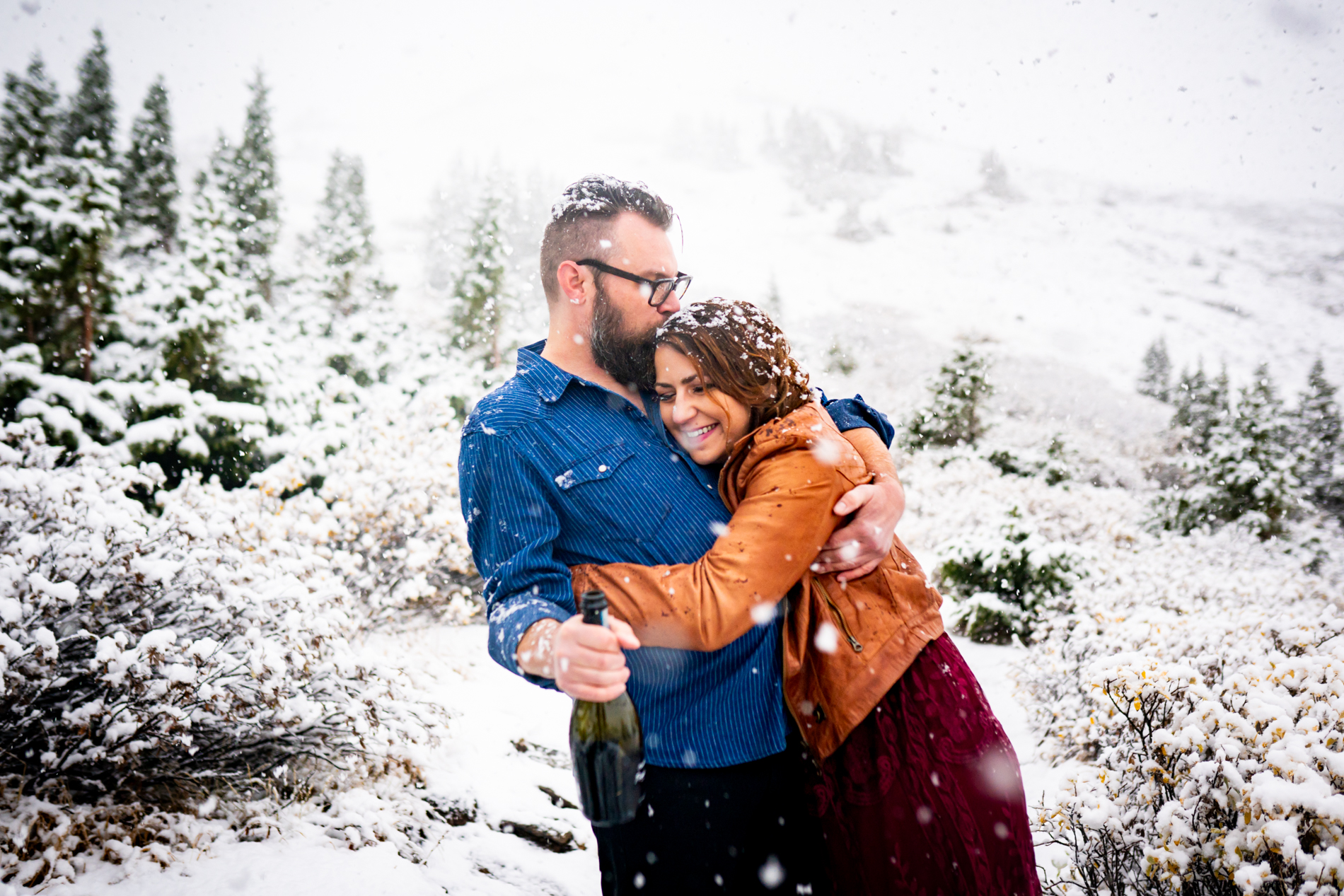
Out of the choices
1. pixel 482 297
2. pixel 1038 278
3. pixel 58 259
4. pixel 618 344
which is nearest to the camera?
pixel 618 344

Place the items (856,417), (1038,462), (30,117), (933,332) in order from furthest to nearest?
(933,332)
(30,117)
(1038,462)
(856,417)

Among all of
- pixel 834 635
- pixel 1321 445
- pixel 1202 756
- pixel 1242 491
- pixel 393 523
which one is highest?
pixel 834 635

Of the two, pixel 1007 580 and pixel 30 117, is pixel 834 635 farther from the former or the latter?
pixel 30 117

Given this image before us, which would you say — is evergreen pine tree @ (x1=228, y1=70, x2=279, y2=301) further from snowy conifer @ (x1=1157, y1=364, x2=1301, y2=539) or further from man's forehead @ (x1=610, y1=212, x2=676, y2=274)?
snowy conifer @ (x1=1157, y1=364, x2=1301, y2=539)

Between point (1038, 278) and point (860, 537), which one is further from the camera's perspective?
point (1038, 278)

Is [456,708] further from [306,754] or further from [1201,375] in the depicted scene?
[1201,375]

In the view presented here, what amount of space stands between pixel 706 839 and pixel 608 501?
3.31ft

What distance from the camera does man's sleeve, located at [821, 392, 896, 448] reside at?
235 cm

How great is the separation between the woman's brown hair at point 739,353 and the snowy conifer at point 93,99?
108ft

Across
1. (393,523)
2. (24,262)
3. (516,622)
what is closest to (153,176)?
(24,262)

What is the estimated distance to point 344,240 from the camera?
21047mm

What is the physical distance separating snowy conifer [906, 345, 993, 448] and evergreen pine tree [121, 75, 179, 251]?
2803 centimetres

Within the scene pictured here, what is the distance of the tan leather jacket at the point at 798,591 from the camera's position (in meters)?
1.46

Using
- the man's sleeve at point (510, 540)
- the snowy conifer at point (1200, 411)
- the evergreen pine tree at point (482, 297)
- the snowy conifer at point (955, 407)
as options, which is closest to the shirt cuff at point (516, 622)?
the man's sleeve at point (510, 540)
